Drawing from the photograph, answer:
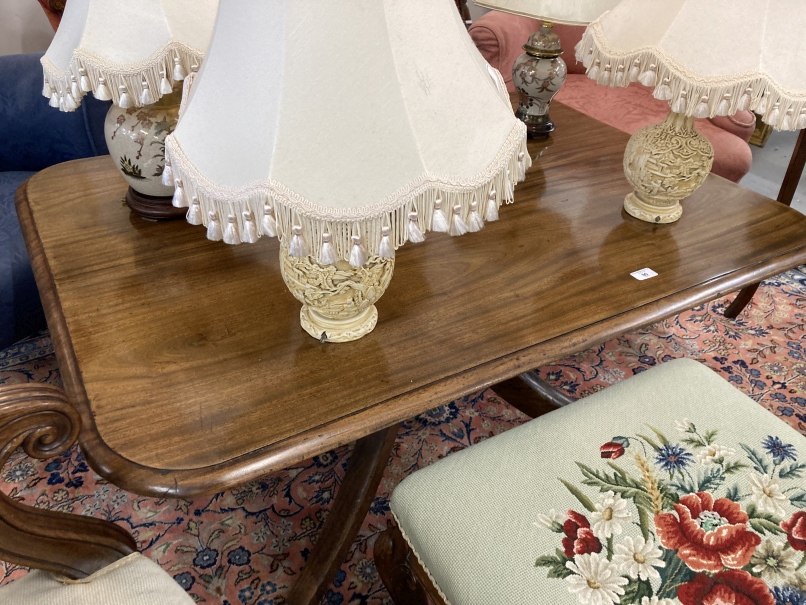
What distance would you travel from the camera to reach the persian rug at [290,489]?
1.08 m

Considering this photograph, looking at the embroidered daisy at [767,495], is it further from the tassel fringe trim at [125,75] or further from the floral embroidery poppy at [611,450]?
the tassel fringe trim at [125,75]

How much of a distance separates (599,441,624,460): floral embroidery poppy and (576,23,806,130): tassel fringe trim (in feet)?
1.52

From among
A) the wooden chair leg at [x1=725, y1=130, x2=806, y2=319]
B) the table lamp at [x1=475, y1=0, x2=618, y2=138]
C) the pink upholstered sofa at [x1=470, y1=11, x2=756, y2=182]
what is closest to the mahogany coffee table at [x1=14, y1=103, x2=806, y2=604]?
the table lamp at [x1=475, y1=0, x2=618, y2=138]

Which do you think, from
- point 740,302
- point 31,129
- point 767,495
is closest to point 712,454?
point 767,495

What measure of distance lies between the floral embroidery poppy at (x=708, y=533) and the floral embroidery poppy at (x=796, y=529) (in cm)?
4

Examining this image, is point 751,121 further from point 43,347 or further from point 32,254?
point 43,347

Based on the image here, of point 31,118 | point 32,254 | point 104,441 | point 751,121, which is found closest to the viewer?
point 104,441

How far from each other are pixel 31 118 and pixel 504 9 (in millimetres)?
1179

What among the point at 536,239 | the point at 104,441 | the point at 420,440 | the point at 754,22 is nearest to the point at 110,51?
the point at 104,441

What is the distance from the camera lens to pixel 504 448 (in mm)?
789

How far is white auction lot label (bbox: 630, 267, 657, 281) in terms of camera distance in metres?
0.88

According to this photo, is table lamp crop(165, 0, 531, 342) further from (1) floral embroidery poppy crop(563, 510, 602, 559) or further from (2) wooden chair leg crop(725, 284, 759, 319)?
(2) wooden chair leg crop(725, 284, 759, 319)

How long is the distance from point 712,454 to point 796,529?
121mm

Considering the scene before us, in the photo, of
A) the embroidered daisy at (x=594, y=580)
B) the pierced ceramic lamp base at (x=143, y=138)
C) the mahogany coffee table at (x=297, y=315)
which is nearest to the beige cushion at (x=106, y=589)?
the mahogany coffee table at (x=297, y=315)
